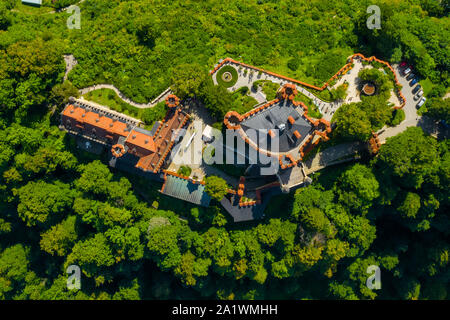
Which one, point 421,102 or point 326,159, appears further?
point 421,102

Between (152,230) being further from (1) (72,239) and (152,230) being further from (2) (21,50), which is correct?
(2) (21,50)

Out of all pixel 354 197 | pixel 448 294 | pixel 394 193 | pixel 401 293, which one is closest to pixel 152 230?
pixel 354 197

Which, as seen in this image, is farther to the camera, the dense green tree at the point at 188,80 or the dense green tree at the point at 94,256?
the dense green tree at the point at 94,256
